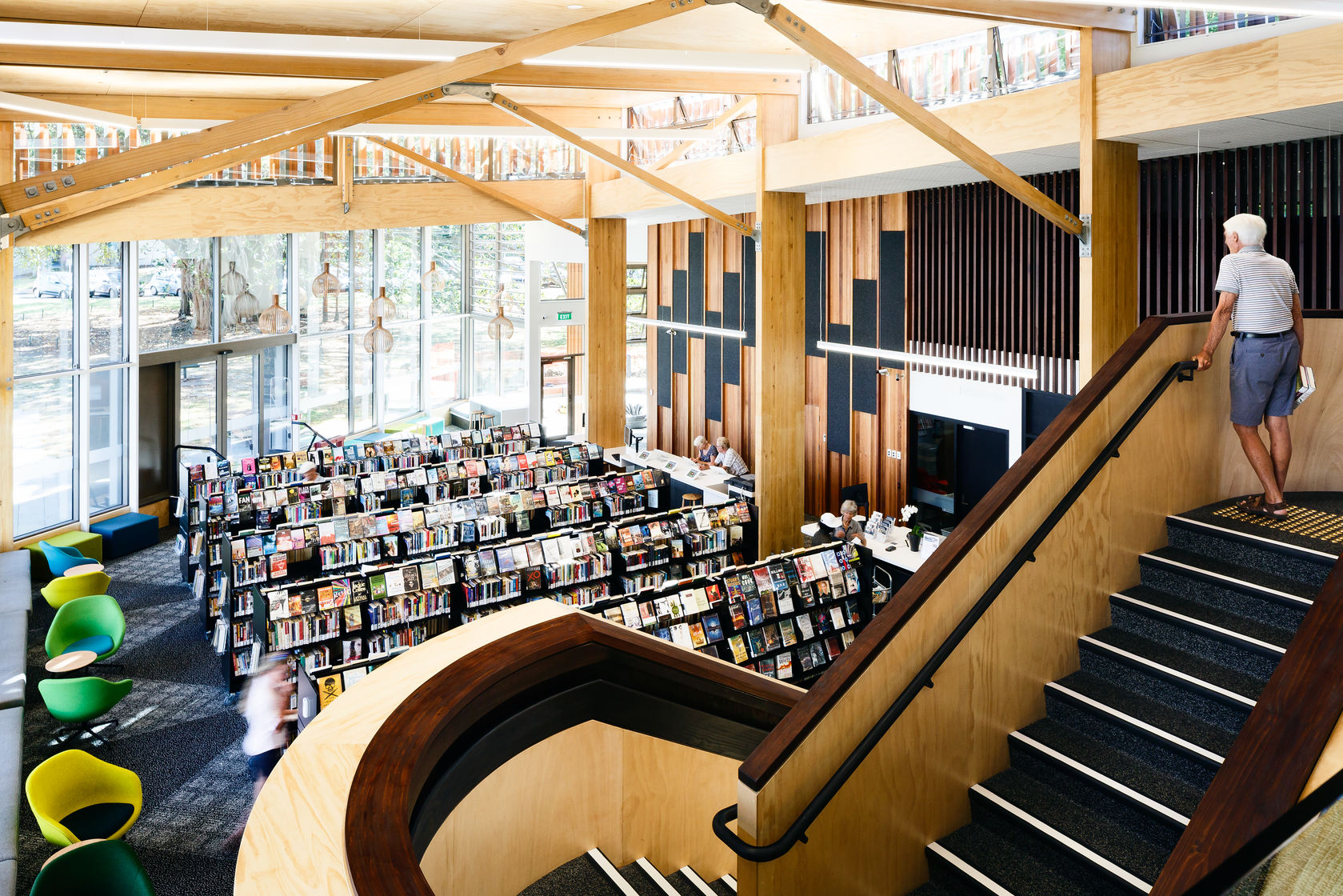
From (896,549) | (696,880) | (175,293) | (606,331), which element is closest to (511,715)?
(696,880)

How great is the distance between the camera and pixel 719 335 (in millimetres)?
15141

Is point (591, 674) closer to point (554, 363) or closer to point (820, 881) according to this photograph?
point (820, 881)

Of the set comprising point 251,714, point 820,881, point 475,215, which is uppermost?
point 475,215

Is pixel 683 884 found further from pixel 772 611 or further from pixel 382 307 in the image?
pixel 382 307

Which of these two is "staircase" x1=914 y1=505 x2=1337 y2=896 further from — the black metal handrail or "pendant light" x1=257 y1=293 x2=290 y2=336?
"pendant light" x1=257 y1=293 x2=290 y2=336

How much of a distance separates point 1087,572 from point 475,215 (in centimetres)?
1228

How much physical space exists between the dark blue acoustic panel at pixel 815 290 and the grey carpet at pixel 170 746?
319 inches

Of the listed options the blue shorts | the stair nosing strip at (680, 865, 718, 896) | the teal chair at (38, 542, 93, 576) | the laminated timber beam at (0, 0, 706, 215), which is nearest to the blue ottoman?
the teal chair at (38, 542, 93, 576)

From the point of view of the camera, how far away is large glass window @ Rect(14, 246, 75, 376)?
11.8 metres

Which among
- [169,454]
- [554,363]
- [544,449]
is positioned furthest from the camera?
[554,363]

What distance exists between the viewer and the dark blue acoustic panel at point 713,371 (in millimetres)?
15219

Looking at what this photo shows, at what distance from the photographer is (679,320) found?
16.2 meters

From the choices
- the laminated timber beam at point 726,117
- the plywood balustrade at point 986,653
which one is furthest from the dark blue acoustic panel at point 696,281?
the plywood balustrade at point 986,653

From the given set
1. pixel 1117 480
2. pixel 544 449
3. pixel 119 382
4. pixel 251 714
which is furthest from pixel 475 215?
pixel 1117 480
